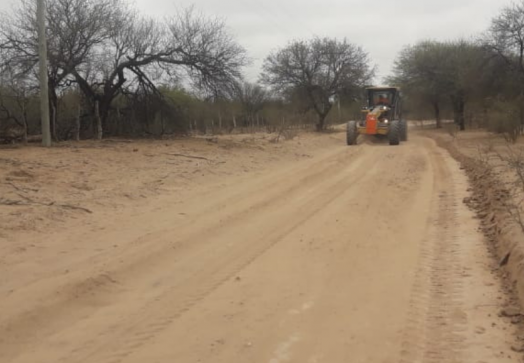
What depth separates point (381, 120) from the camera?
29.5m

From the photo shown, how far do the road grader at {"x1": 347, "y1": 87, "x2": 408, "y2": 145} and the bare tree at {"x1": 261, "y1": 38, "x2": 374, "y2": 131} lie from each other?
39.6ft

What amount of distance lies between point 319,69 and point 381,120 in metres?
15.5

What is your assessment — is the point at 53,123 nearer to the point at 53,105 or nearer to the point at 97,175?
the point at 53,105

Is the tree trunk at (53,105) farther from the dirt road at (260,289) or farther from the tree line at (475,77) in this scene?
the tree line at (475,77)

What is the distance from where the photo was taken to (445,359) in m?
4.11

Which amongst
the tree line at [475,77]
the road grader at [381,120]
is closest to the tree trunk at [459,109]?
the tree line at [475,77]

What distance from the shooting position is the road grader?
28.3 m

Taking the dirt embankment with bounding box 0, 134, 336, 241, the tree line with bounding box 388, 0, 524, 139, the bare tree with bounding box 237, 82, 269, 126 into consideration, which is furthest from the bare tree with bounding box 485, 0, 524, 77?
the bare tree with bounding box 237, 82, 269, 126

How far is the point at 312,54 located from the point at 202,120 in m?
10.8

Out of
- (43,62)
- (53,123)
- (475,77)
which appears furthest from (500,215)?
(475,77)

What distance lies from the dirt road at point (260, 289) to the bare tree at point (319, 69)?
34.5 meters

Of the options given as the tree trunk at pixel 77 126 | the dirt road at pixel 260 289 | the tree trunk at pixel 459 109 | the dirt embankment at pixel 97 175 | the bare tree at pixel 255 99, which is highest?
the bare tree at pixel 255 99

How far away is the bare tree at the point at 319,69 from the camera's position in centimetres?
4341

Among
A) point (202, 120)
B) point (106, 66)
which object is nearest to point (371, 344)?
point (106, 66)
